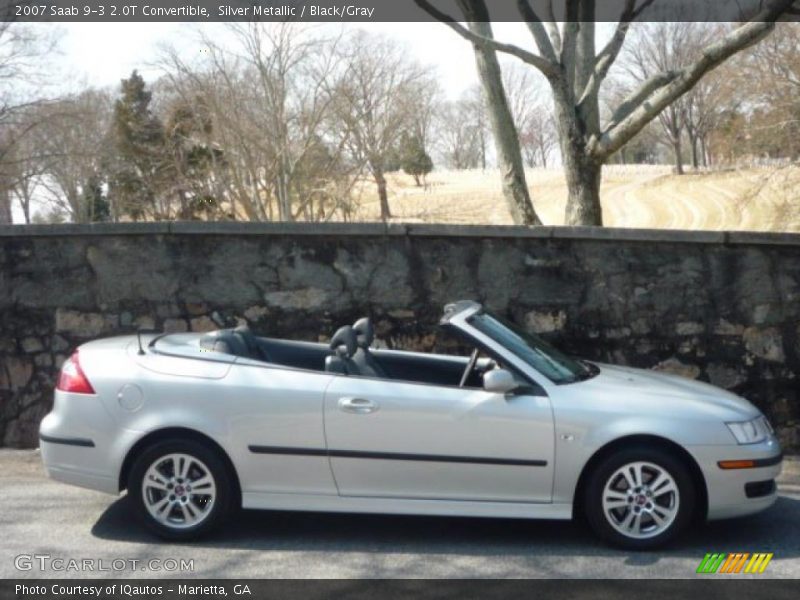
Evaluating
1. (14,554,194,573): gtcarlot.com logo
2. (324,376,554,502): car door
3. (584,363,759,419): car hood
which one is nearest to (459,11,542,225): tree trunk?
(584,363,759,419): car hood

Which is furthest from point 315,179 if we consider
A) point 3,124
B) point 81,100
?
point 3,124

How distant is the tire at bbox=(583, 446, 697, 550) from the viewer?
5.55 m

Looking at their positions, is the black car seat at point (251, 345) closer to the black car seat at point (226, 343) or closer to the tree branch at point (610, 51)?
the black car seat at point (226, 343)

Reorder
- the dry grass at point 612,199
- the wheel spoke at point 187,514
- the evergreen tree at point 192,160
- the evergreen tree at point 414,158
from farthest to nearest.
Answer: the evergreen tree at point 414,158 < the dry grass at point 612,199 < the evergreen tree at point 192,160 < the wheel spoke at point 187,514

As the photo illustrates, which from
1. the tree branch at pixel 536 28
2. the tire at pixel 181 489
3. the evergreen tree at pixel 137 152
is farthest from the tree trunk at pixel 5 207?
the tire at pixel 181 489

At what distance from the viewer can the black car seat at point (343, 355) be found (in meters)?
5.95

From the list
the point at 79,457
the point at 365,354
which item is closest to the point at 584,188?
the point at 365,354

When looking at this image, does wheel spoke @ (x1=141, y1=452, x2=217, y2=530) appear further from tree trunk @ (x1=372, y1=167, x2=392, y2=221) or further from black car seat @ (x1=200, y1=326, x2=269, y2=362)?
tree trunk @ (x1=372, y1=167, x2=392, y2=221)

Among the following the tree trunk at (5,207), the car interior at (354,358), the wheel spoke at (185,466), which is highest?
the tree trunk at (5,207)

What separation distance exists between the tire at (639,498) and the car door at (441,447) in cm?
30

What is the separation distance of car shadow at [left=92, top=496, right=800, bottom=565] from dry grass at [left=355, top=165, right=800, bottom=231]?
2739 centimetres

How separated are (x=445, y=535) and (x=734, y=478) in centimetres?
168

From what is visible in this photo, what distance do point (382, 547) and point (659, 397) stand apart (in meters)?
1.81

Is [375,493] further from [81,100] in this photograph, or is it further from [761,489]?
[81,100]
